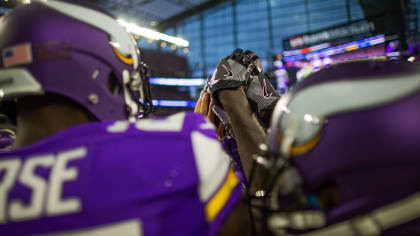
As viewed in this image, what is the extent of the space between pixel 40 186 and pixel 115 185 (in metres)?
0.22

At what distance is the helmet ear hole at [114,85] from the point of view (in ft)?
4.14

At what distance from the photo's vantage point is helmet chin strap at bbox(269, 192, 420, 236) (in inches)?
34.3

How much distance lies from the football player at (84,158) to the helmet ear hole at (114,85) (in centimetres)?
10

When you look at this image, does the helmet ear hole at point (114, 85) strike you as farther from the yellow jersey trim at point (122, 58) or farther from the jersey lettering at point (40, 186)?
the jersey lettering at point (40, 186)

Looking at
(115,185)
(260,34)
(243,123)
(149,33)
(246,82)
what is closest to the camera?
(115,185)

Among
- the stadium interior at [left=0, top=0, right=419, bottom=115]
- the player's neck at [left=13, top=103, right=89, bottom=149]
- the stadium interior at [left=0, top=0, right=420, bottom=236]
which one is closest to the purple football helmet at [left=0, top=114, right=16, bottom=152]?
the player's neck at [left=13, top=103, right=89, bottom=149]

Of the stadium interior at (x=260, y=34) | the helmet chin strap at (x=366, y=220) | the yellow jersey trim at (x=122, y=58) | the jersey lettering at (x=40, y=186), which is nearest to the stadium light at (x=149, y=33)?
the stadium interior at (x=260, y=34)

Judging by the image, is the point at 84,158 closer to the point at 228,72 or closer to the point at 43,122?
the point at 43,122

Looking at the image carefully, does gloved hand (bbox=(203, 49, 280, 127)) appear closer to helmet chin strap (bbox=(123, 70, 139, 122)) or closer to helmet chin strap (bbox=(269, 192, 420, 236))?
helmet chin strap (bbox=(123, 70, 139, 122))

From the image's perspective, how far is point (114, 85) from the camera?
128 cm

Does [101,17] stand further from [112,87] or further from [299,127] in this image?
[299,127]

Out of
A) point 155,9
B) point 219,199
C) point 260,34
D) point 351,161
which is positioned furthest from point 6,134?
point 155,9

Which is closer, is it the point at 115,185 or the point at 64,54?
the point at 115,185

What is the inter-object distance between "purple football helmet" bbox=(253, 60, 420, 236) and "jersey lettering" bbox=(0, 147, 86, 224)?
0.55 meters
